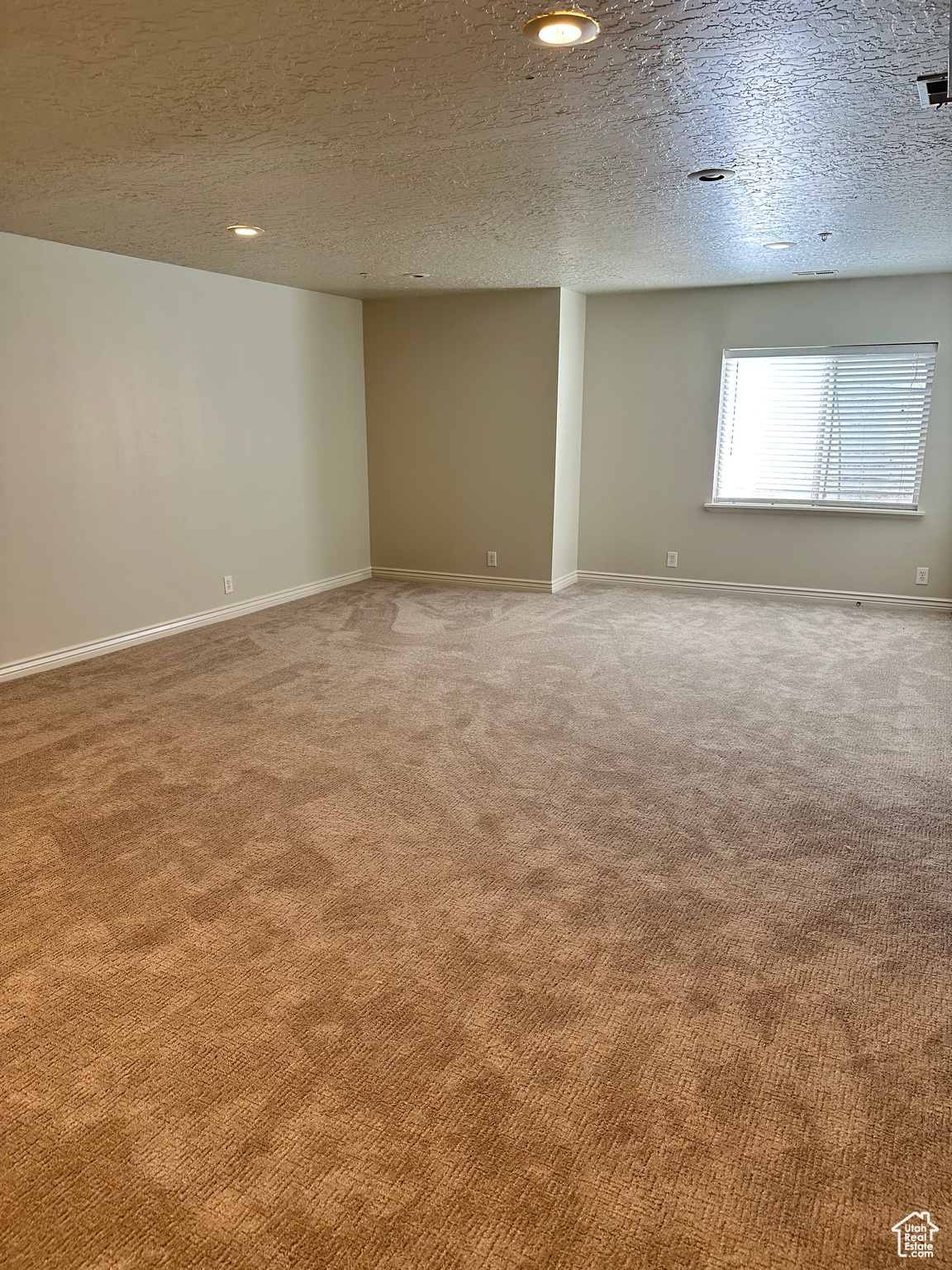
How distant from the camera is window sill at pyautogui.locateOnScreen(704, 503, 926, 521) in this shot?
5.89 meters

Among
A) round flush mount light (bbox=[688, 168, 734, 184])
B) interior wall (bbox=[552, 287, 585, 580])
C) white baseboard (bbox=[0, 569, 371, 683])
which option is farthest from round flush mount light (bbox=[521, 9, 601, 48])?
interior wall (bbox=[552, 287, 585, 580])

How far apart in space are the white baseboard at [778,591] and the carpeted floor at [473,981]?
88.3 inches

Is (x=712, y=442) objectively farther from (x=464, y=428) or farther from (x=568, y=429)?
(x=464, y=428)

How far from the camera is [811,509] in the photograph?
617 cm

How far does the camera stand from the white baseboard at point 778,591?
19.7 ft

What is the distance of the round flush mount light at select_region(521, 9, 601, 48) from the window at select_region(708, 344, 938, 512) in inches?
179

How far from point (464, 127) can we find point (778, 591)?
4.63m

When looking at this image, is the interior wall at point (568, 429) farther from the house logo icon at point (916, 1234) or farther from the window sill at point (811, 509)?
the house logo icon at point (916, 1234)

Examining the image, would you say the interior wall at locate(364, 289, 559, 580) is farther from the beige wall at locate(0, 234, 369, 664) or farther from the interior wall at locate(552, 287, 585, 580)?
the beige wall at locate(0, 234, 369, 664)

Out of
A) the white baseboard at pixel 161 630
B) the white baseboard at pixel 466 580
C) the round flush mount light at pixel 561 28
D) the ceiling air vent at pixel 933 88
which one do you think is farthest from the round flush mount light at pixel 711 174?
the white baseboard at pixel 161 630

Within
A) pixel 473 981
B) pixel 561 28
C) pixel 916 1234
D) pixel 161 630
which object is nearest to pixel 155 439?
pixel 161 630

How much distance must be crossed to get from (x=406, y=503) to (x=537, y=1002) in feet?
17.7

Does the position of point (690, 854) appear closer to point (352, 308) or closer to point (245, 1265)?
point (245, 1265)

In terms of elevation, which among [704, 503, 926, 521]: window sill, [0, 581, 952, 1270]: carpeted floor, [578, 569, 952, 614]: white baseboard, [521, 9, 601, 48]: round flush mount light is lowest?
[0, 581, 952, 1270]: carpeted floor
